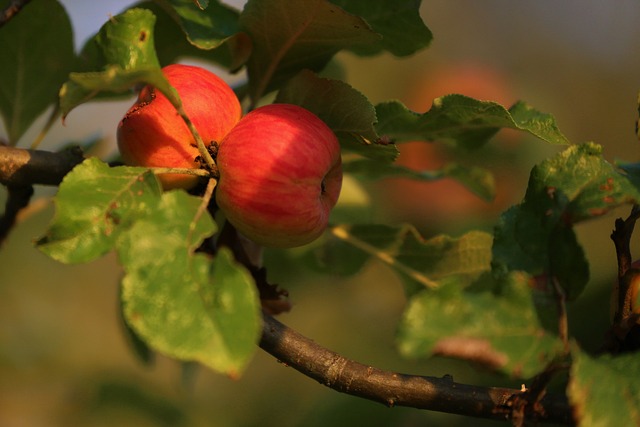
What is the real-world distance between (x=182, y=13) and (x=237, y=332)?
41cm

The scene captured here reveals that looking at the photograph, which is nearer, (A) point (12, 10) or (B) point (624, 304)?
(B) point (624, 304)

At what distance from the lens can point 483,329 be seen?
1.53ft

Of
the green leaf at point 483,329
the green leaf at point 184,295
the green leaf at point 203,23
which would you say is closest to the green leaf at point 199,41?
the green leaf at point 203,23

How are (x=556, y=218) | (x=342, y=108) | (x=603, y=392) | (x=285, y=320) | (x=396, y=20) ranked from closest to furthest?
(x=603, y=392) < (x=556, y=218) < (x=342, y=108) < (x=396, y=20) < (x=285, y=320)

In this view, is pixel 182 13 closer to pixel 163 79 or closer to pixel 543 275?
pixel 163 79

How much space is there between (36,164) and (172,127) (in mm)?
172

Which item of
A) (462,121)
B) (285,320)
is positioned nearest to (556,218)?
(462,121)

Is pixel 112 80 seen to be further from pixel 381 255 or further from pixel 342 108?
pixel 381 255

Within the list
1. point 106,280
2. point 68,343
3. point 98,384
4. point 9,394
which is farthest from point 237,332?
point 106,280

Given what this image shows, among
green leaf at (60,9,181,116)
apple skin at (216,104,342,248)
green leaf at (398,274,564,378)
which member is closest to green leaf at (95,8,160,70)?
green leaf at (60,9,181,116)

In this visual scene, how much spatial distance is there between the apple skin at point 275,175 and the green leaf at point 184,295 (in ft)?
0.30

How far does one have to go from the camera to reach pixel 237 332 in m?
0.46

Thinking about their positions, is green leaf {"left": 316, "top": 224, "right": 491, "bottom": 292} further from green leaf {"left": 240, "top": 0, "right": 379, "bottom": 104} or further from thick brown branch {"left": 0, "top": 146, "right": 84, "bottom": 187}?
thick brown branch {"left": 0, "top": 146, "right": 84, "bottom": 187}

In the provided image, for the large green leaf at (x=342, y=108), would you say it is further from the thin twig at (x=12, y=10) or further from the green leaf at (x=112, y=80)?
the thin twig at (x=12, y=10)
